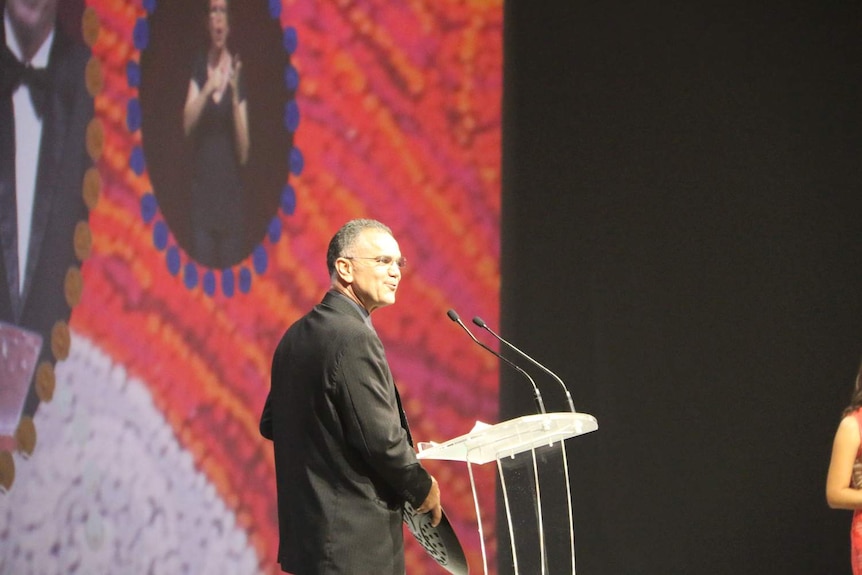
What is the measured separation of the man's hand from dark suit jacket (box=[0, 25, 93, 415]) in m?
1.64

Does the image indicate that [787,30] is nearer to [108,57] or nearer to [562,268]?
[562,268]

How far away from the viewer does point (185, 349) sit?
3736mm

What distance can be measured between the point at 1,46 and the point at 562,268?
220 cm

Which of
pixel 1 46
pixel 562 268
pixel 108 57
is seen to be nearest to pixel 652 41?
pixel 562 268

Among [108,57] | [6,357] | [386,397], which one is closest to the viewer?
[386,397]

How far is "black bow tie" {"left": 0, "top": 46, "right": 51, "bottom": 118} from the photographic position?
3373mm

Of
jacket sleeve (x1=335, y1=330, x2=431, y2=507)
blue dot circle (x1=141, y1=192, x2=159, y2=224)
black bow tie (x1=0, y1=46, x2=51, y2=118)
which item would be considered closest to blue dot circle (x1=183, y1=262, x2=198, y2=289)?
blue dot circle (x1=141, y1=192, x2=159, y2=224)

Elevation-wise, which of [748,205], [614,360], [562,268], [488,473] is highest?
[748,205]

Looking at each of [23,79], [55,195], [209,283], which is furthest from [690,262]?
[23,79]

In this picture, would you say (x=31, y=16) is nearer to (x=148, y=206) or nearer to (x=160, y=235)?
(x=148, y=206)

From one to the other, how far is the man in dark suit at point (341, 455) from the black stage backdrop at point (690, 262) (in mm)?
1792

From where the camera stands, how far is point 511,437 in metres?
2.38

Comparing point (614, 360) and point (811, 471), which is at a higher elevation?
point (614, 360)

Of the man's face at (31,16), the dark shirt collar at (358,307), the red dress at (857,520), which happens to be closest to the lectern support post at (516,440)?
the dark shirt collar at (358,307)
